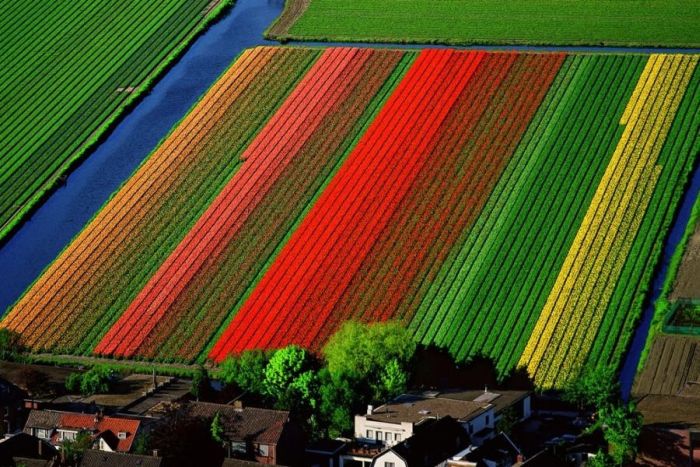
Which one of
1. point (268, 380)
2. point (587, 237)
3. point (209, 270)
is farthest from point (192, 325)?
point (587, 237)

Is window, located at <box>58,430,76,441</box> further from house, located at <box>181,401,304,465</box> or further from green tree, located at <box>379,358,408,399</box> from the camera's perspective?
green tree, located at <box>379,358,408,399</box>

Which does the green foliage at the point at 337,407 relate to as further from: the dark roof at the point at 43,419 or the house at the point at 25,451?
the house at the point at 25,451

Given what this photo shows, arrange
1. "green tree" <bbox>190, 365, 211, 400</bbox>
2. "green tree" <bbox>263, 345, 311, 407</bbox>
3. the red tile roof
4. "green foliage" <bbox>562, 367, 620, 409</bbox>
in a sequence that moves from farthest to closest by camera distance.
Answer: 1. "green tree" <bbox>190, 365, 211, 400</bbox>
2. "green tree" <bbox>263, 345, 311, 407</bbox>
3. "green foliage" <bbox>562, 367, 620, 409</bbox>
4. the red tile roof

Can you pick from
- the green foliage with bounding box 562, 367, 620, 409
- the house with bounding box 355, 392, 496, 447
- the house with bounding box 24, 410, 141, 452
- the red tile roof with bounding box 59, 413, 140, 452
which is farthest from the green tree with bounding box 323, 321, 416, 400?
the house with bounding box 24, 410, 141, 452

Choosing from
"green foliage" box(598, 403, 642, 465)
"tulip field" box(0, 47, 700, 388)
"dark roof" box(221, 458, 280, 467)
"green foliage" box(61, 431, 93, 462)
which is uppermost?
Answer: "tulip field" box(0, 47, 700, 388)

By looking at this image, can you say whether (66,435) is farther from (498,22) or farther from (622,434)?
(498,22)

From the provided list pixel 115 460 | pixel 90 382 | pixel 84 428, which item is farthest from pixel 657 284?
pixel 115 460
